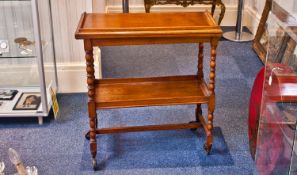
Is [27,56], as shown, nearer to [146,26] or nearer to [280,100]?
[146,26]

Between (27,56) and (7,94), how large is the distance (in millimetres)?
430

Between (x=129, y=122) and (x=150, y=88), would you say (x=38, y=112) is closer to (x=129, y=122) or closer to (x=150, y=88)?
(x=129, y=122)

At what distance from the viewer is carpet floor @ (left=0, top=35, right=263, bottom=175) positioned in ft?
8.23

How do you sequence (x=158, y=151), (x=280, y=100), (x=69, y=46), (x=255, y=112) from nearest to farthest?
(x=280, y=100), (x=255, y=112), (x=158, y=151), (x=69, y=46)

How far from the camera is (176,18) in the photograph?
2453 mm

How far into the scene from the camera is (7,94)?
3119 millimetres

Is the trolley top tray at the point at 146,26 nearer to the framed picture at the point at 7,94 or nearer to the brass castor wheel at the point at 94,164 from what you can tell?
the brass castor wheel at the point at 94,164

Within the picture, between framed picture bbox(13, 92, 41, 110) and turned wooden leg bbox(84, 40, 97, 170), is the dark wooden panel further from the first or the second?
framed picture bbox(13, 92, 41, 110)

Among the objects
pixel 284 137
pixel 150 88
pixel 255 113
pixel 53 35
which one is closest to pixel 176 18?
pixel 150 88

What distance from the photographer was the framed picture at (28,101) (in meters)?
2.95

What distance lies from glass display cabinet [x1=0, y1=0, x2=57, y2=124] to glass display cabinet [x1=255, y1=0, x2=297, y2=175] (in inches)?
56.2

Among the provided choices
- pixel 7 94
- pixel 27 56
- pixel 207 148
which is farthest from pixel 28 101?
pixel 207 148

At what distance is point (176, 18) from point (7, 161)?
1297mm

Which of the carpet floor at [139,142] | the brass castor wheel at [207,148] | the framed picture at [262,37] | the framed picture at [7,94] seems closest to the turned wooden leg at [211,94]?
the brass castor wheel at [207,148]
